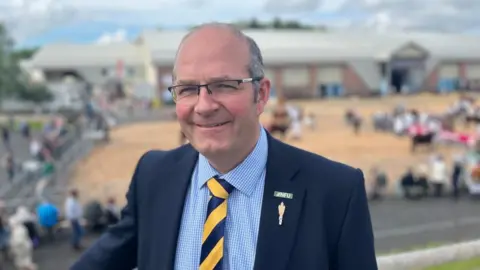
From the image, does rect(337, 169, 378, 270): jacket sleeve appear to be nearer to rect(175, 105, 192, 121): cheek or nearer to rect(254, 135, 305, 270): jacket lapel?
rect(254, 135, 305, 270): jacket lapel

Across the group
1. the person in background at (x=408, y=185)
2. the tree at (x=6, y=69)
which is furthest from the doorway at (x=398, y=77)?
the person in background at (x=408, y=185)

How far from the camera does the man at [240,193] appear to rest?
1.77 meters

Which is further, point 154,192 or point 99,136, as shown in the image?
point 99,136

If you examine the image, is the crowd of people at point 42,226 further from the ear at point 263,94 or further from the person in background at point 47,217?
the ear at point 263,94

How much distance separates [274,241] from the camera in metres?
1.78

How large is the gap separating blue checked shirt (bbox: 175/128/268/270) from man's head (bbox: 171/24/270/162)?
0.07 m

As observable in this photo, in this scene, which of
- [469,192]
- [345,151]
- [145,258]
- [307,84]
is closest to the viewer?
[145,258]

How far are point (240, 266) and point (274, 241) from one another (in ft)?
0.37

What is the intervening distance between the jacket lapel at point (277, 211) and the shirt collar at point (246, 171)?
25mm

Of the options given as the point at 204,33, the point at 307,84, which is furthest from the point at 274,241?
the point at 307,84

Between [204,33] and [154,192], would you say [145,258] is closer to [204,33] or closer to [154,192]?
[154,192]

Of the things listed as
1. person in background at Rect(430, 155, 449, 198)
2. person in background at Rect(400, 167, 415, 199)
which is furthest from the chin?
person in background at Rect(430, 155, 449, 198)

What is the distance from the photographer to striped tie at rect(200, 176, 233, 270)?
1.81m

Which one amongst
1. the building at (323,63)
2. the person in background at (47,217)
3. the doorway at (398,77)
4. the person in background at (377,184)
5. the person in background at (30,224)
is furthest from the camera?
the doorway at (398,77)
